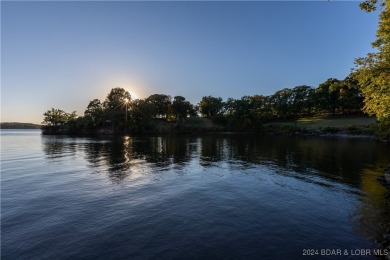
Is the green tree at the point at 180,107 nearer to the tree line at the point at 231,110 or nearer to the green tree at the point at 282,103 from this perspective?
the tree line at the point at 231,110

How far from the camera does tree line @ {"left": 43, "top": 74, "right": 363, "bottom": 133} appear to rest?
160 meters

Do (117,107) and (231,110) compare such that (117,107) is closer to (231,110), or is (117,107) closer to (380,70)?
(231,110)

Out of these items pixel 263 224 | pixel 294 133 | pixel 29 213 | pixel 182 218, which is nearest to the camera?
pixel 263 224

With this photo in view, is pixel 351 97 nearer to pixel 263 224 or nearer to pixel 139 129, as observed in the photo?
pixel 139 129

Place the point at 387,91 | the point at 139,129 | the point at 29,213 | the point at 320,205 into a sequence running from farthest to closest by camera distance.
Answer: the point at 139,129 < the point at 387,91 < the point at 320,205 < the point at 29,213

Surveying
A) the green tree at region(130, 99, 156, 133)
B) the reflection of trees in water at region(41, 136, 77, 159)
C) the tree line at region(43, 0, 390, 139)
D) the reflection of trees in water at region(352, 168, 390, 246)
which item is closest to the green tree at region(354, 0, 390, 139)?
the reflection of trees in water at region(352, 168, 390, 246)

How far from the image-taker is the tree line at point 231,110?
160 metres

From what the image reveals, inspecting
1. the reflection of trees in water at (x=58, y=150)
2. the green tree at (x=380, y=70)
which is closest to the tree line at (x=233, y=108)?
the reflection of trees in water at (x=58, y=150)

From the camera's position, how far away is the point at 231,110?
185 meters

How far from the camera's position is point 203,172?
36.7 metres

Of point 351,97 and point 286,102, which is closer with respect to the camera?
point 351,97

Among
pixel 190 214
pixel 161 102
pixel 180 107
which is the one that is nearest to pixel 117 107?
pixel 161 102

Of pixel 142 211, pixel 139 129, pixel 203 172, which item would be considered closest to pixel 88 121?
pixel 139 129

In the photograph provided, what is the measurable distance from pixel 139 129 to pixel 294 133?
10242 cm
